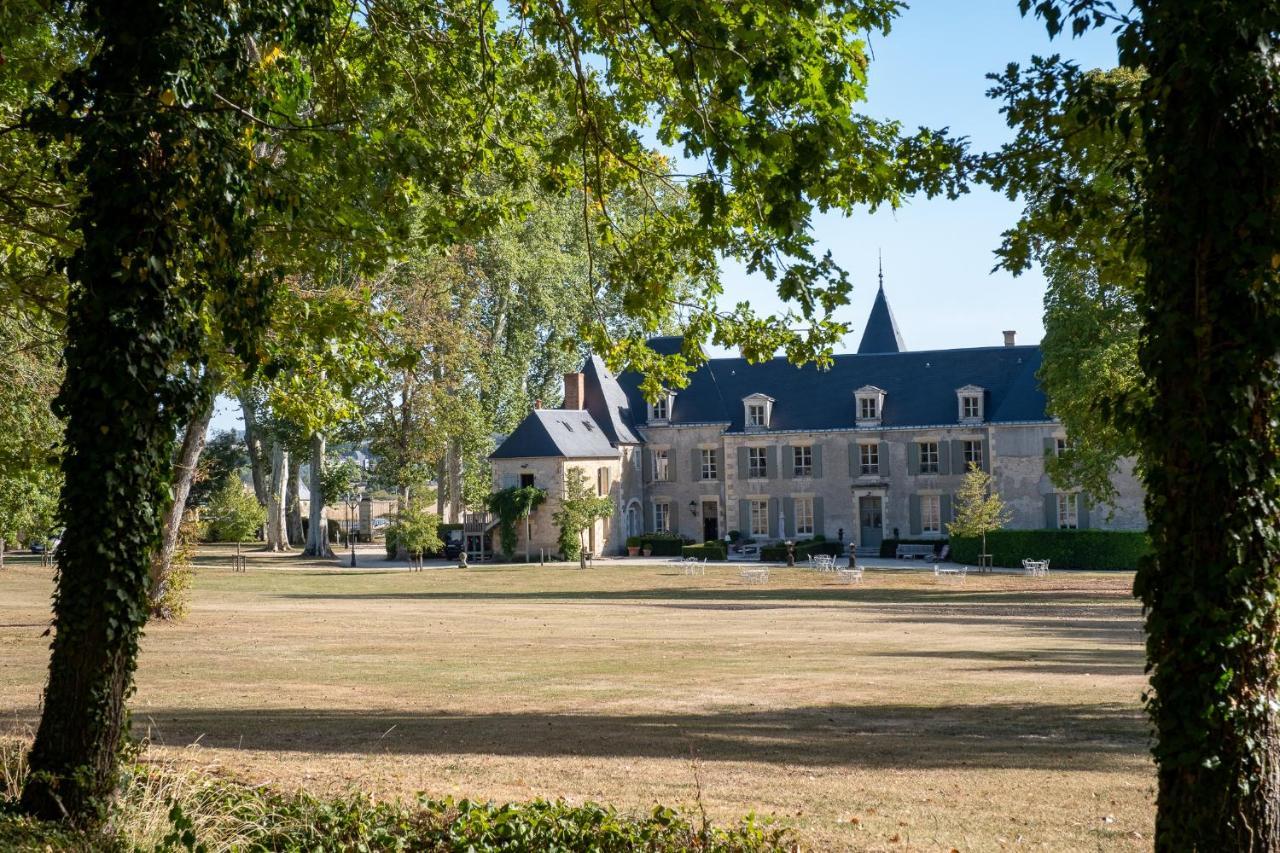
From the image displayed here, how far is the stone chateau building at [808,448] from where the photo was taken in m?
52.2

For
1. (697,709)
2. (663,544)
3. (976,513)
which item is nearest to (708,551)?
(663,544)

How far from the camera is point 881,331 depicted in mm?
63156

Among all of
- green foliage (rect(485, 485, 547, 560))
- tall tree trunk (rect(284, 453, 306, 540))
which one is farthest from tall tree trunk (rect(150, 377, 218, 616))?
tall tree trunk (rect(284, 453, 306, 540))

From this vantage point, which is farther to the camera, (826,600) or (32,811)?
(826,600)

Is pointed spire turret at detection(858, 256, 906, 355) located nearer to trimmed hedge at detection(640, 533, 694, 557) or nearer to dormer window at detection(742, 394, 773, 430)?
dormer window at detection(742, 394, 773, 430)

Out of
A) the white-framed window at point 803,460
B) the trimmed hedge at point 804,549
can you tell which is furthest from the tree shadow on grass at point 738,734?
the white-framed window at point 803,460

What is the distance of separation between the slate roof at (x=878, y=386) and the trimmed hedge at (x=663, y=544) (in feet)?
18.3

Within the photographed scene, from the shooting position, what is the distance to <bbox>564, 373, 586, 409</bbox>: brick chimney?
187ft

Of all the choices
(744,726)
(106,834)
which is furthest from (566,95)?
(106,834)

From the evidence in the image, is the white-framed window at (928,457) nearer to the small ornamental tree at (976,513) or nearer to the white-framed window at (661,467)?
the small ornamental tree at (976,513)

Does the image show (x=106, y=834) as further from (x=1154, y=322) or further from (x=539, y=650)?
(x=539, y=650)

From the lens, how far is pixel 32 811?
23.7 ft

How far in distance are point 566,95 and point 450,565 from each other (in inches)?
1661

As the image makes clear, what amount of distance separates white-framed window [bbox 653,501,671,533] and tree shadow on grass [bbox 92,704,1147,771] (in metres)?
45.1
